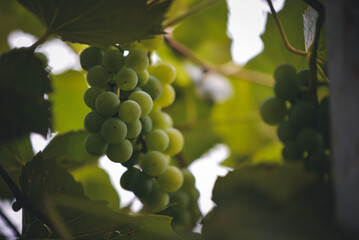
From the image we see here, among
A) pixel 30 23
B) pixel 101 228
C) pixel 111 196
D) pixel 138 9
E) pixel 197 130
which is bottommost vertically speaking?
pixel 197 130

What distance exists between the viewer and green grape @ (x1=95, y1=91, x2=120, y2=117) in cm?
56

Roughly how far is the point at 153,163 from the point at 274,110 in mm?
240

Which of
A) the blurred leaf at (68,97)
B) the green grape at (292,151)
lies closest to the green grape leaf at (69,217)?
the green grape at (292,151)

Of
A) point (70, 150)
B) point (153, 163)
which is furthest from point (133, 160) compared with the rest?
point (70, 150)

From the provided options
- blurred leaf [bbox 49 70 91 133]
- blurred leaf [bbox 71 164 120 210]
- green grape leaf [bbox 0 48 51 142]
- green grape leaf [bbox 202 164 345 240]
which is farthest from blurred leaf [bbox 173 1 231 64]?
green grape leaf [bbox 202 164 345 240]

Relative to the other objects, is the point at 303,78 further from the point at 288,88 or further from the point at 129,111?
the point at 129,111

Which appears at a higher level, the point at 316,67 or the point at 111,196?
the point at 316,67

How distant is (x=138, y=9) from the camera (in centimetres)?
54

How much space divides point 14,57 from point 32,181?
192 millimetres

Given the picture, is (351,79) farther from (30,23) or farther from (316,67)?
(30,23)

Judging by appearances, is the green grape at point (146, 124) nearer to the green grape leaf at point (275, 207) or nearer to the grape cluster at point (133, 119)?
the grape cluster at point (133, 119)

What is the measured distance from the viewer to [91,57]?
2.02 feet

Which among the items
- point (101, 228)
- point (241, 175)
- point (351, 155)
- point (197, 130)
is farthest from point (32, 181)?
point (197, 130)

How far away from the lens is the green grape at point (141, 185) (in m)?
0.62
